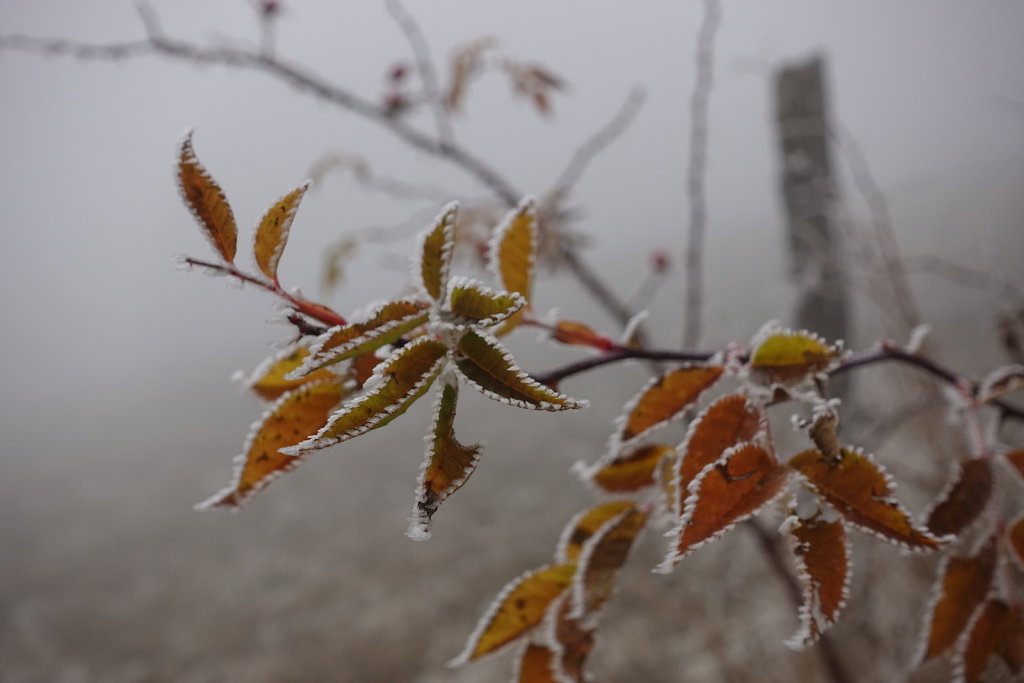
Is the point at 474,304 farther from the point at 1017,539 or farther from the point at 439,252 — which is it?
the point at 1017,539

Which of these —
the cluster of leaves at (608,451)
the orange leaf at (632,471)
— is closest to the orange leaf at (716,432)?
the cluster of leaves at (608,451)

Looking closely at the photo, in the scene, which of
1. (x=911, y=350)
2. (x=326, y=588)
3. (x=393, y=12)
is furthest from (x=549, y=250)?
(x=326, y=588)

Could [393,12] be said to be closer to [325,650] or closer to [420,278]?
[420,278]

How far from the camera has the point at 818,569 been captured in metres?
0.34

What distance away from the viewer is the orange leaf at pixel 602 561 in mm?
446

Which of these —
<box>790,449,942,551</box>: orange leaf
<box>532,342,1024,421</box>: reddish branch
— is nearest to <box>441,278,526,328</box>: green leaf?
<box>532,342,1024,421</box>: reddish branch

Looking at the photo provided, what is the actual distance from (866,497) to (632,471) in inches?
7.3

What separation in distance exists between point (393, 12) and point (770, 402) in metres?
1.25

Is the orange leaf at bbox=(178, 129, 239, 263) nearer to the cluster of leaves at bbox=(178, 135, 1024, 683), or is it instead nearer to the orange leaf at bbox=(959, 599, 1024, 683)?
the cluster of leaves at bbox=(178, 135, 1024, 683)

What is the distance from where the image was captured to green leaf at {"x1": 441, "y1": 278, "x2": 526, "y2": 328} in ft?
0.95

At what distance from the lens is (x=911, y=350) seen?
1.74 ft

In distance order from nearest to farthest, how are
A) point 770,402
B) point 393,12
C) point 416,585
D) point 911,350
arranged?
point 770,402
point 911,350
point 393,12
point 416,585

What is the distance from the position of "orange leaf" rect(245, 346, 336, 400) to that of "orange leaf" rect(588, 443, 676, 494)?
23 centimetres

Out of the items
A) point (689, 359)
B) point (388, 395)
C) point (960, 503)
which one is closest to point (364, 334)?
point (388, 395)
